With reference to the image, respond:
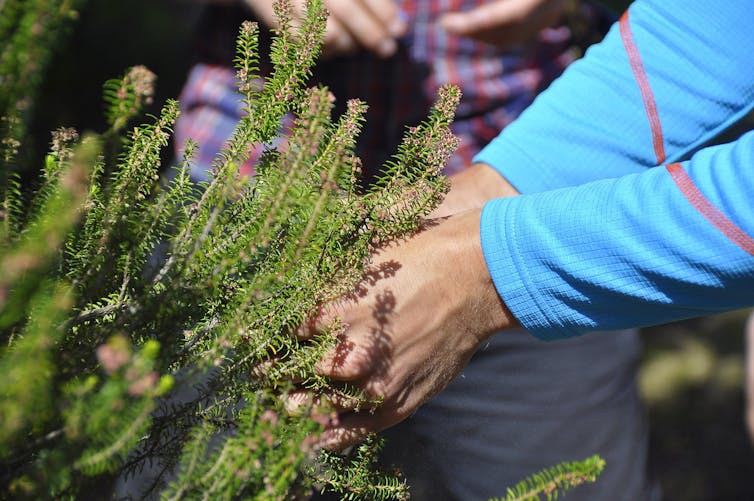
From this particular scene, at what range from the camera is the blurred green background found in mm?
3568

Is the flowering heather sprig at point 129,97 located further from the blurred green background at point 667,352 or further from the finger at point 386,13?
the blurred green background at point 667,352

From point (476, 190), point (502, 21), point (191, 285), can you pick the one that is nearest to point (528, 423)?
point (476, 190)

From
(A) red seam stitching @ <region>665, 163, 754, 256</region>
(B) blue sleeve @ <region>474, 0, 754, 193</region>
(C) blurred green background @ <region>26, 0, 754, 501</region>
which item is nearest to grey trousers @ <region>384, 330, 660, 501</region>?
(B) blue sleeve @ <region>474, 0, 754, 193</region>

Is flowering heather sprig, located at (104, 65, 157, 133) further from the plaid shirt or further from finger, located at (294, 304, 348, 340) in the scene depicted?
the plaid shirt

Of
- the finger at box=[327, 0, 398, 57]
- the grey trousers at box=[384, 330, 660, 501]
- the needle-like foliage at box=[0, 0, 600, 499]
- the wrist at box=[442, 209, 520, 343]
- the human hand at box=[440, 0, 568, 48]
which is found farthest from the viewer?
the human hand at box=[440, 0, 568, 48]

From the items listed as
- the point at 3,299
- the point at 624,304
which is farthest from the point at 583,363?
the point at 3,299

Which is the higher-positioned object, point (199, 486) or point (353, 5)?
point (353, 5)

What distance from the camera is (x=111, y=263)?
0.64 m

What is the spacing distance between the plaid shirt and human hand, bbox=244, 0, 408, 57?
0.23 metres

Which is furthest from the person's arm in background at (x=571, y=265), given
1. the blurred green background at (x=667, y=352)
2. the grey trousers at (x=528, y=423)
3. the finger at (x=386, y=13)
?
the blurred green background at (x=667, y=352)

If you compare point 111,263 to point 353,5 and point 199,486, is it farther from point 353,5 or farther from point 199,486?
point 353,5

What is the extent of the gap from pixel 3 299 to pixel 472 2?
A: 175 centimetres

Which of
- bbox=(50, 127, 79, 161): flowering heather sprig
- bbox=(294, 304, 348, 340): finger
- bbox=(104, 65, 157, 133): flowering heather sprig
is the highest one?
bbox=(104, 65, 157, 133): flowering heather sprig

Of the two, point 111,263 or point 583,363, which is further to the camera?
point 583,363
